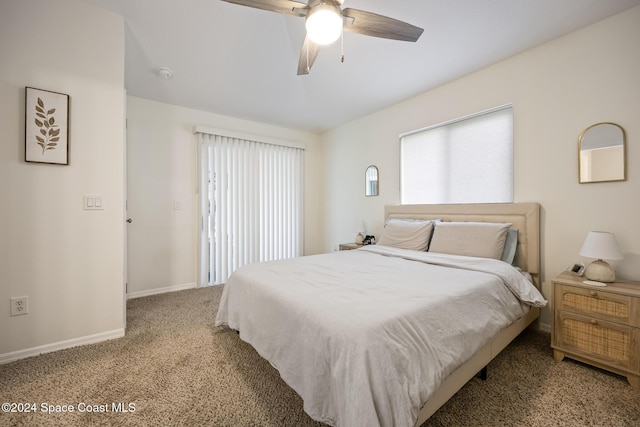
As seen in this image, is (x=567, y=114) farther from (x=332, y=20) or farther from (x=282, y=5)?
(x=282, y=5)

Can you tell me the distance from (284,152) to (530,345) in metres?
3.86

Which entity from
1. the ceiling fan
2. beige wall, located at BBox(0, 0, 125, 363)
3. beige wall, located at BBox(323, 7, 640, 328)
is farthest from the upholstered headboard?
beige wall, located at BBox(0, 0, 125, 363)

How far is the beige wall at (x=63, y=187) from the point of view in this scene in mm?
1797

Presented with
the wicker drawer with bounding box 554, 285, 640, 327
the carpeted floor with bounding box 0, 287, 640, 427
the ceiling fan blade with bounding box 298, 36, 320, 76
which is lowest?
the carpeted floor with bounding box 0, 287, 640, 427

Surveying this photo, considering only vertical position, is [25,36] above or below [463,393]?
above

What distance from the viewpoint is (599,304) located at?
64.9 inches

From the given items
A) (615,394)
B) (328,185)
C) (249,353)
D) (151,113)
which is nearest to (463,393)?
(615,394)

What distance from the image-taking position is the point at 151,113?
3305 mm

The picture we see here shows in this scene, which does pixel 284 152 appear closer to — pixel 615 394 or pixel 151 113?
pixel 151 113

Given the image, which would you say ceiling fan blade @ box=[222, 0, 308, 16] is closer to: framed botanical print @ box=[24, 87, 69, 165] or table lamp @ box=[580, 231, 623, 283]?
framed botanical print @ box=[24, 87, 69, 165]

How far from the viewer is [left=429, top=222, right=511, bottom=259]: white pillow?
2.17 meters

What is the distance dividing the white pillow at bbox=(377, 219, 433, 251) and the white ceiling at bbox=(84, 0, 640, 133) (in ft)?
5.28

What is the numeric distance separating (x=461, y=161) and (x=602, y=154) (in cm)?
106

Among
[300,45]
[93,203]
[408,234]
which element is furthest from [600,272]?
[93,203]
